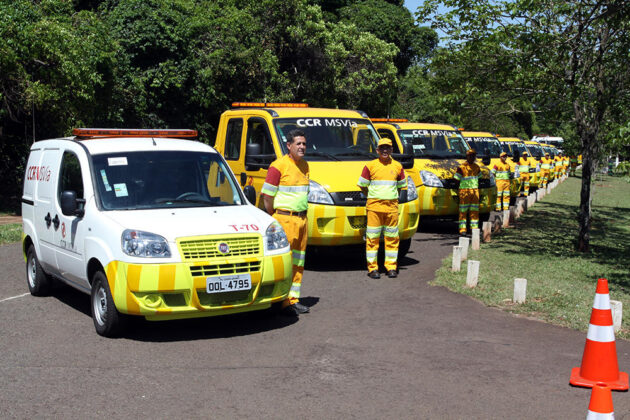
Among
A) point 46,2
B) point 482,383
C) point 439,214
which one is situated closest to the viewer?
point 482,383

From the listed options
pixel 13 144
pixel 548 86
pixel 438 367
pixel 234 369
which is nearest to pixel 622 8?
pixel 548 86

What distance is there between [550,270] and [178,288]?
22.4ft

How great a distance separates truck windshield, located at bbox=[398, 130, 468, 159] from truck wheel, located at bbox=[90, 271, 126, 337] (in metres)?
9.94

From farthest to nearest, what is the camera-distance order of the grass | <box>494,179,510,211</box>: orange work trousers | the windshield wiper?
1. <box>494,179,510,211</box>: orange work trousers
2. the windshield wiper
3. the grass

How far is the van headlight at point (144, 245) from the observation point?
6891 mm

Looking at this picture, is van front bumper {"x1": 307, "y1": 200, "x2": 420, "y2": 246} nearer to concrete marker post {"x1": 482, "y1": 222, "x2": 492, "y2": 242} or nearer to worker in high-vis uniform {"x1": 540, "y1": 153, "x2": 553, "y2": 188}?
concrete marker post {"x1": 482, "y1": 222, "x2": 492, "y2": 242}

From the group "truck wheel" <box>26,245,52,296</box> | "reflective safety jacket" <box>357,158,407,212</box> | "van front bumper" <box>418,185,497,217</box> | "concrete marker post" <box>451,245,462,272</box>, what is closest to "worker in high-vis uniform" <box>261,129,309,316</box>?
"reflective safety jacket" <box>357,158,407,212</box>

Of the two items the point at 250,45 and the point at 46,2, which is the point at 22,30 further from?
the point at 250,45

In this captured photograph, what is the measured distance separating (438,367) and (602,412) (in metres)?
2.18

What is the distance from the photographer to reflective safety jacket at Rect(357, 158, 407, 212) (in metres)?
10.5

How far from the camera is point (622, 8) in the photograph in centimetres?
1099

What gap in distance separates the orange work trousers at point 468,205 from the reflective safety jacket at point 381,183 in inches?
182

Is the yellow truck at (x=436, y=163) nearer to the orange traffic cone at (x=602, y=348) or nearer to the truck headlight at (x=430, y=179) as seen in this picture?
the truck headlight at (x=430, y=179)

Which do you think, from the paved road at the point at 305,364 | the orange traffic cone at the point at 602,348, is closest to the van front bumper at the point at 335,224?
the paved road at the point at 305,364
